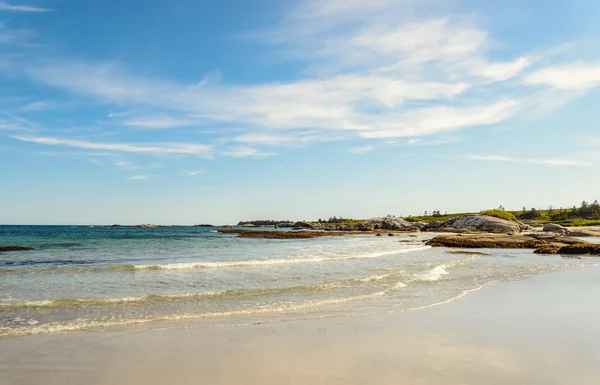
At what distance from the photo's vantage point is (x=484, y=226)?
78375 millimetres

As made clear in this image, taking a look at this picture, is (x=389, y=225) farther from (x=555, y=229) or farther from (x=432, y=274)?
(x=432, y=274)

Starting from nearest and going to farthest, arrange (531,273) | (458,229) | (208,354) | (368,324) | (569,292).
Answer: (208,354) → (368,324) → (569,292) → (531,273) → (458,229)

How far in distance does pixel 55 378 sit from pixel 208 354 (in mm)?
2817

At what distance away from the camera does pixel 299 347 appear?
30.0 feet

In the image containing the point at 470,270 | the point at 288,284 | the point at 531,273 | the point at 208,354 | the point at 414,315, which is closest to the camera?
the point at 208,354

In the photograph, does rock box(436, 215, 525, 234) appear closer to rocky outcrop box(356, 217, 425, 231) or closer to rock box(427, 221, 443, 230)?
rock box(427, 221, 443, 230)

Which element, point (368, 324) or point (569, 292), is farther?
point (569, 292)

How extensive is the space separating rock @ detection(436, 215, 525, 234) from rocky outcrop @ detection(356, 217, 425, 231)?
14.1 meters

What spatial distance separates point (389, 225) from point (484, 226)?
29.6m

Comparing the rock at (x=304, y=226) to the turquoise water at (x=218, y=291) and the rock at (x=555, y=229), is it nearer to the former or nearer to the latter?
the rock at (x=555, y=229)

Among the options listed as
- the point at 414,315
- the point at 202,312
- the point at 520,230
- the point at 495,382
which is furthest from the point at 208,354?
the point at 520,230

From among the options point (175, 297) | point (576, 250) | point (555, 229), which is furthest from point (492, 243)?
point (175, 297)

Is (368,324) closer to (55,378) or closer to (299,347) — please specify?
(299,347)

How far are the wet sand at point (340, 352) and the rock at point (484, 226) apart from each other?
68.5 m
